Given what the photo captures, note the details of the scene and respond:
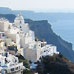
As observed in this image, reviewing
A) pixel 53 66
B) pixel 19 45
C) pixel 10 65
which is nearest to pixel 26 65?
pixel 53 66

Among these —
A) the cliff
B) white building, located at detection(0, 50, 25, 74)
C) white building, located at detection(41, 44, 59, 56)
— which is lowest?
white building, located at detection(0, 50, 25, 74)

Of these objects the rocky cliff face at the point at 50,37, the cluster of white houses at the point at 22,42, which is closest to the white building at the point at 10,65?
the cluster of white houses at the point at 22,42

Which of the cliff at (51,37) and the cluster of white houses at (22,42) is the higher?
the cliff at (51,37)

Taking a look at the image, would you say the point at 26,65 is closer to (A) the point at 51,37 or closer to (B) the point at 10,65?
(B) the point at 10,65

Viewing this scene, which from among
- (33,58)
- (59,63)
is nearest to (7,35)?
(33,58)

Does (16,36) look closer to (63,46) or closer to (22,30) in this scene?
(22,30)

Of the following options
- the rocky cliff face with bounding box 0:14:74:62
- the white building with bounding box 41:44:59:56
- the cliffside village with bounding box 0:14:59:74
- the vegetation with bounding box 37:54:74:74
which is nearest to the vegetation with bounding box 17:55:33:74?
the cliffside village with bounding box 0:14:59:74

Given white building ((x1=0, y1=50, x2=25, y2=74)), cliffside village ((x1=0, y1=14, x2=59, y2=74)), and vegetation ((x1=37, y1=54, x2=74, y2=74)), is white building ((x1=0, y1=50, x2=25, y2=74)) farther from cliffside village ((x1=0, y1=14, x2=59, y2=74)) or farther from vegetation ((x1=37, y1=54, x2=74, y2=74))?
vegetation ((x1=37, y1=54, x2=74, y2=74))

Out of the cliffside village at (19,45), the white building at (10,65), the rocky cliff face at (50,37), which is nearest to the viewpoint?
the white building at (10,65)

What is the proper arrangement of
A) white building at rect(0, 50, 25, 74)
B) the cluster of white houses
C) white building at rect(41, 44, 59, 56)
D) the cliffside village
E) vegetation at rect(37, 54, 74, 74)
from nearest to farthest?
white building at rect(0, 50, 25, 74)
vegetation at rect(37, 54, 74, 74)
the cliffside village
the cluster of white houses
white building at rect(41, 44, 59, 56)

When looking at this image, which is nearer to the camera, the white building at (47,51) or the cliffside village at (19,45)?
the cliffside village at (19,45)

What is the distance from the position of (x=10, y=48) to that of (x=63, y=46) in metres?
39.9

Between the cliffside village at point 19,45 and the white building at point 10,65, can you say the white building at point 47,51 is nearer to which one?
the cliffside village at point 19,45

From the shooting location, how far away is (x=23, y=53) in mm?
47781
